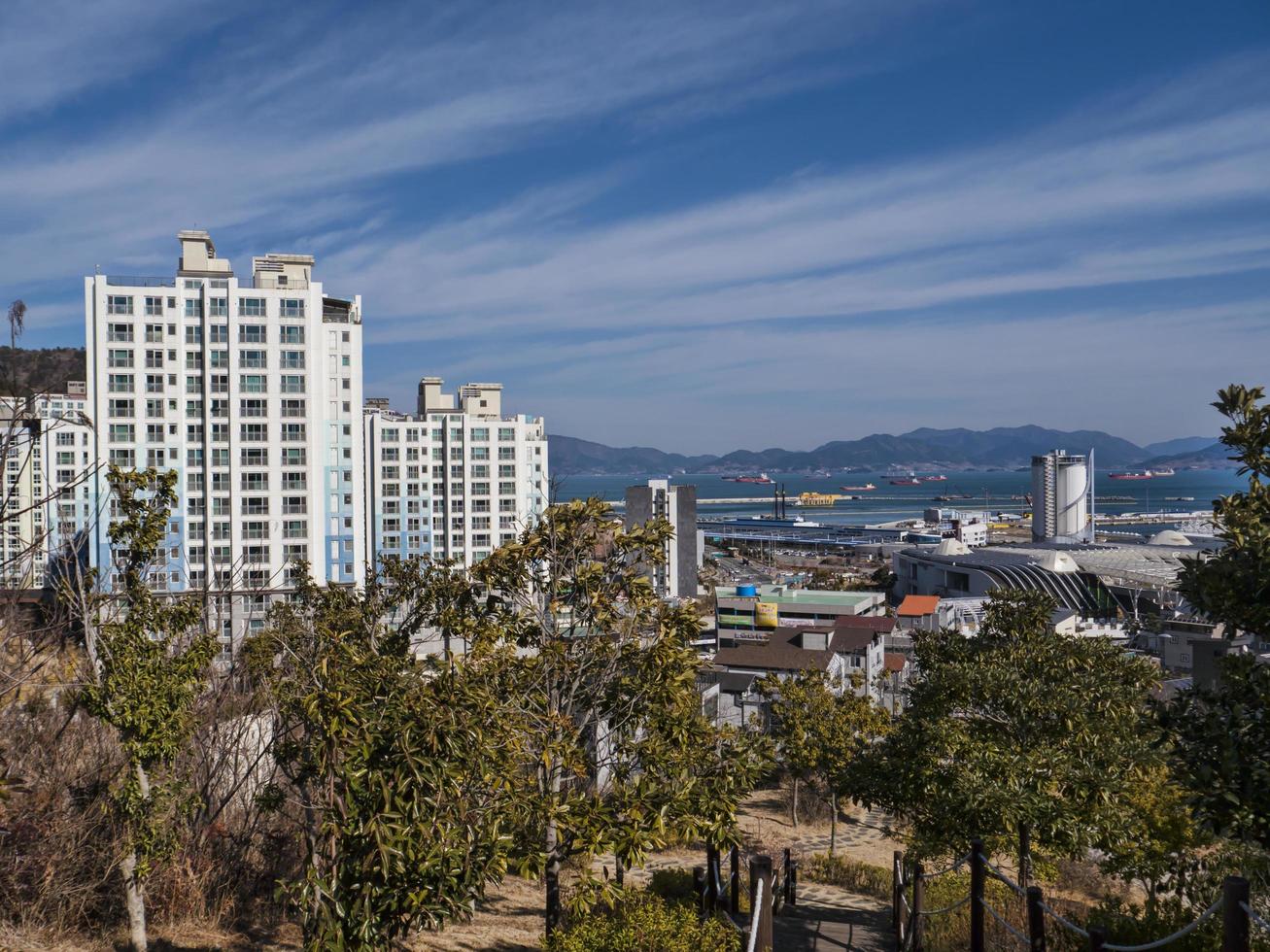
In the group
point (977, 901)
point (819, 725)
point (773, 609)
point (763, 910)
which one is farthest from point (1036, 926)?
point (773, 609)

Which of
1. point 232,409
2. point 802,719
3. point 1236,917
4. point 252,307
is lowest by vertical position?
point 802,719

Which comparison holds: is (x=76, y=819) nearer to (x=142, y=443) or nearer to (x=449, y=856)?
(x=449, y=856)

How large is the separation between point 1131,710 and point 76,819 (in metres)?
10.4

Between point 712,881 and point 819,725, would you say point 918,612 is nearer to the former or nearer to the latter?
point 819,725

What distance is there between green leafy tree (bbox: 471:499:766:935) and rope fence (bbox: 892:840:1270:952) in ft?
6.23

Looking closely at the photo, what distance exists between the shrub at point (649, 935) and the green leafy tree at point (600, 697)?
0.26m

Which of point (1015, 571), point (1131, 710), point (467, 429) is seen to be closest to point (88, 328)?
point (467, 429)

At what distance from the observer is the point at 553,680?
7.75 m

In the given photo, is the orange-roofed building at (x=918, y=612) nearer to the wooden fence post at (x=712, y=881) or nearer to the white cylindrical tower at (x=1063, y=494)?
the wooden fence post at (x=712, y=881)

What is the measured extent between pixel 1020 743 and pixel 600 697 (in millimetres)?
4404

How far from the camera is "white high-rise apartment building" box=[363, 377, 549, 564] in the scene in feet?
145

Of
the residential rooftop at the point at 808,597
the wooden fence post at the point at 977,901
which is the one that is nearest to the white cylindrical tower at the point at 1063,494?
the residential rooftop at the point at 808,597

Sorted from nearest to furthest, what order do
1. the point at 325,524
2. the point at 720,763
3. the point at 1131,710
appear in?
the point at 720,763, the point at 1131,710, the point at 325,524

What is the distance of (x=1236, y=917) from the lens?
153 inches
